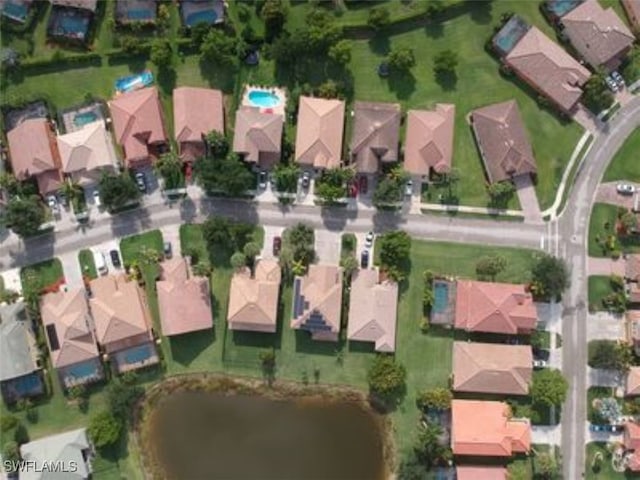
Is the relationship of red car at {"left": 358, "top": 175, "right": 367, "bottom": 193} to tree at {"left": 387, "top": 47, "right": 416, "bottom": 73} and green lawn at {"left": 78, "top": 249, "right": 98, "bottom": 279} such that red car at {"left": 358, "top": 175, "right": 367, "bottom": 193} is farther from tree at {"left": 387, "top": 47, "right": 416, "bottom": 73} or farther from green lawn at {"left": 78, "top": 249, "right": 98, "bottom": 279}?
green lawn at {"left": 78, "top": 249, "right": 98, "bottom": 279}

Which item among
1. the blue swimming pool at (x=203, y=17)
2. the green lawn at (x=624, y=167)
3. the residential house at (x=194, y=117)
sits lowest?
the green lawn at (x=624, y=167)

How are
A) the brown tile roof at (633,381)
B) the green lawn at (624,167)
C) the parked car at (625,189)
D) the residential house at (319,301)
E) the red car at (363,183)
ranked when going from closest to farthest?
the residential house at (319,301)
the brown tile roof at (633,381)
the red car at (363,183)
the parked car at (625,189)
the green lawn at (624,167)

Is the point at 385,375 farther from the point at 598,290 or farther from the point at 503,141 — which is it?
the point at 503,141

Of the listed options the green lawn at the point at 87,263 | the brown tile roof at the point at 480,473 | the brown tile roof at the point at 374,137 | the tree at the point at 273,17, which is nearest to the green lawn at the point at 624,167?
the brown tile roof at the point at 374,137

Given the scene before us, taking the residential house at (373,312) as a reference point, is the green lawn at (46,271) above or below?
above

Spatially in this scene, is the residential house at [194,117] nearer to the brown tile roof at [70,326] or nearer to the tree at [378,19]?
the tree at [378,19]

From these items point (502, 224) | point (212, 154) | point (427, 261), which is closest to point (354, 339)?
point (427, 261)

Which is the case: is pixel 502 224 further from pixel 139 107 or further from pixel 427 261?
pixel 139 107
